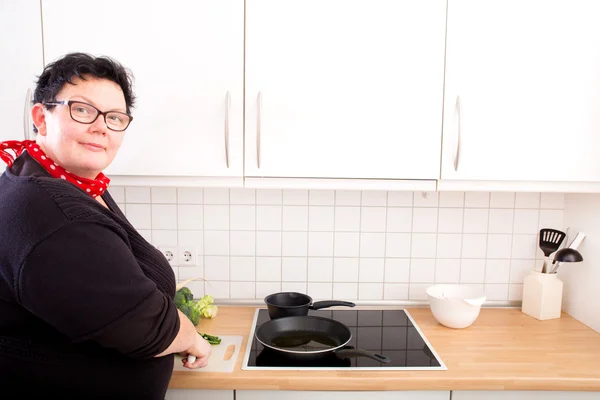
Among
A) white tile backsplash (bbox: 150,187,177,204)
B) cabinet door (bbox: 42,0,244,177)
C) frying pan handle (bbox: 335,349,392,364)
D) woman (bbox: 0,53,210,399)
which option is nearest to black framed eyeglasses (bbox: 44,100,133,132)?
woman (bbox: 0,53,210,399)

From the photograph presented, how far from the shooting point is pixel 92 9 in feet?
4.18

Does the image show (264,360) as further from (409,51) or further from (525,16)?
(525,16)

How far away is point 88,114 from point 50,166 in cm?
14

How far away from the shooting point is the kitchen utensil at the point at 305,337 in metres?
1.25

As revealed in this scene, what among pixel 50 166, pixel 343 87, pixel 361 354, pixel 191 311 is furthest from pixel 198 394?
pixel 343 87

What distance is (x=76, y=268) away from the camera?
0.80 m

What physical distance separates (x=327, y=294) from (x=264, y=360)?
525mm

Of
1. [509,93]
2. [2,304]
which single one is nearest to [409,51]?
[509,93]

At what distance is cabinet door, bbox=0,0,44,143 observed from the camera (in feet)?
4.17

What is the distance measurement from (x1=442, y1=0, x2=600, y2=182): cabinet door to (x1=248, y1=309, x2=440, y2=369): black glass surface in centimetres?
55

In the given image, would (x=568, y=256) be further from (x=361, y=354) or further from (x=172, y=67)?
(x=172, y=67)

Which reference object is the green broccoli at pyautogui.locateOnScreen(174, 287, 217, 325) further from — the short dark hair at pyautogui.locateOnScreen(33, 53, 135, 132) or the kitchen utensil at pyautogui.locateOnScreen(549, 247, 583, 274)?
the kitchen utensil at pyautogui.locateOnScreen(549, 247, 583, 274)

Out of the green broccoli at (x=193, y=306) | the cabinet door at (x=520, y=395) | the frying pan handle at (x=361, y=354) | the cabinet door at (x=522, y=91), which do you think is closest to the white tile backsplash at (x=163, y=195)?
the green broccoli at (x=193, y=306)

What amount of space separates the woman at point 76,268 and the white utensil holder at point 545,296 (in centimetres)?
128
